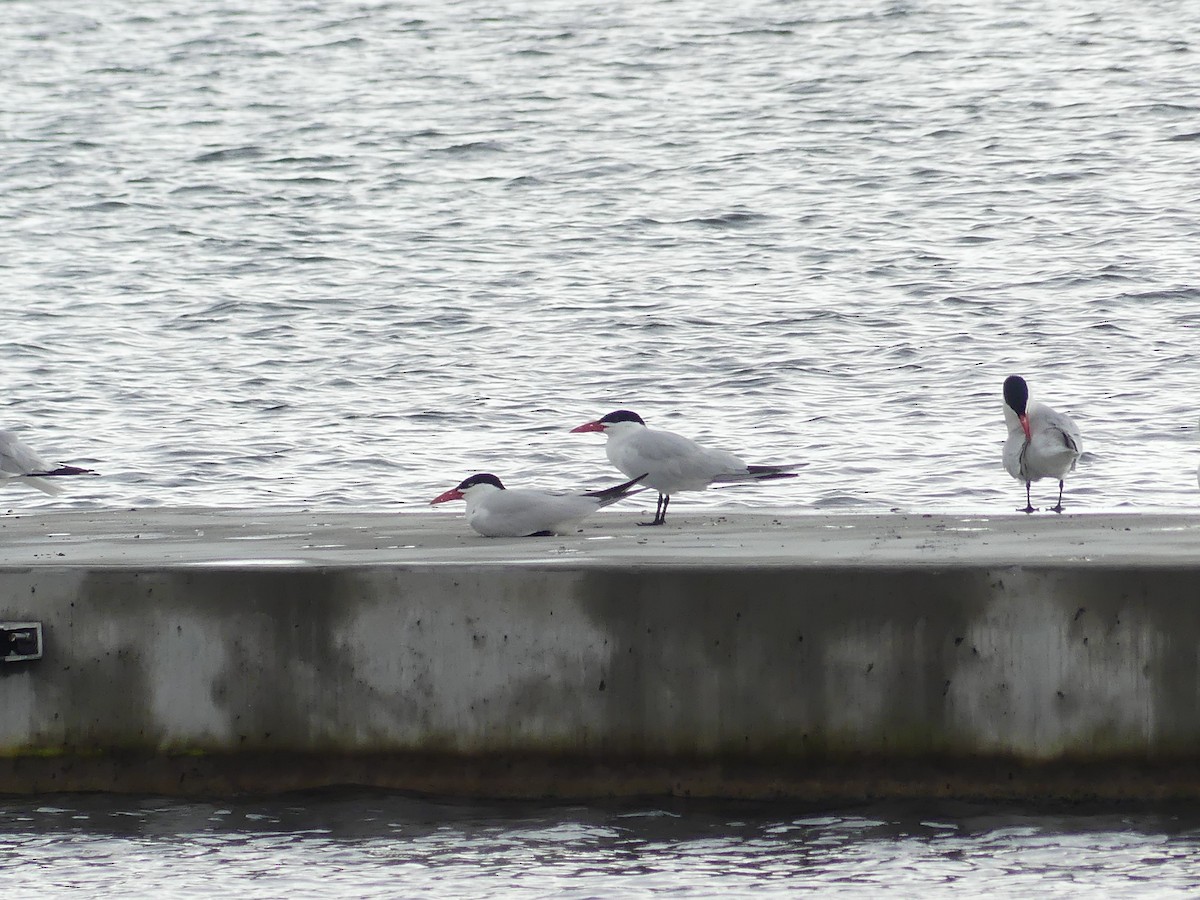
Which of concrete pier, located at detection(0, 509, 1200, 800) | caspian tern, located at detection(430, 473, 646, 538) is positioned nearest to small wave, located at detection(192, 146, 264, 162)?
caspian tern, located at detection(430, 473, 646, 538)

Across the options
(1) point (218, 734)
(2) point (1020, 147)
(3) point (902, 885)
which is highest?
(2) point (1020, 147)

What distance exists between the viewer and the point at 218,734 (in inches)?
294

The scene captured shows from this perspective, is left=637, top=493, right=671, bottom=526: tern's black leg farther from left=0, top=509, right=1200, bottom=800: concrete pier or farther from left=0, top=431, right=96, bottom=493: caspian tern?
left=0, top=431, right=96, bottom=493: caspian tern

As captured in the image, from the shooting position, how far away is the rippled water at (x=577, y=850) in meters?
6.52

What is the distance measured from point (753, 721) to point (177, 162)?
3234 cm

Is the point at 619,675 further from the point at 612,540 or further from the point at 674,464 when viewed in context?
the point at 674,464

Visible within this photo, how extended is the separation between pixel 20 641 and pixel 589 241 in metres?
23.4

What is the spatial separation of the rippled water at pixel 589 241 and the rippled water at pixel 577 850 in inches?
221

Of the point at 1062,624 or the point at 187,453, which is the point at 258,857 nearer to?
the point at 1062,624

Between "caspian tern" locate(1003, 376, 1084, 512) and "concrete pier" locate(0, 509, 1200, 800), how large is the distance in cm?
332

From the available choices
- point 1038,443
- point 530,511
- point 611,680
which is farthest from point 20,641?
point 1038,443

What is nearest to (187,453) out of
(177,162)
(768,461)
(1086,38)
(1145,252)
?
(768,461)

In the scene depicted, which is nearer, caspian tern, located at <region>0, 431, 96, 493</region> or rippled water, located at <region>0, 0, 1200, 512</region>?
caspian tern, located at <region>0, 431, 96, 493</region>

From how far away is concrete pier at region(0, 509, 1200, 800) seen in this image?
706 centimetres
